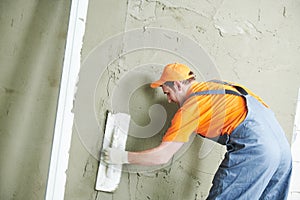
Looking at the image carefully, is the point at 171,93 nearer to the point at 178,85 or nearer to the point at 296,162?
the point at 178,85

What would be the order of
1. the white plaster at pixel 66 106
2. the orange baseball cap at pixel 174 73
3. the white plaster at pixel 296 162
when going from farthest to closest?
1. the white plaster at pixel 296 162
2. the orange baseball cap at pixel 174 73
3. the white plaster at pixel 66 106

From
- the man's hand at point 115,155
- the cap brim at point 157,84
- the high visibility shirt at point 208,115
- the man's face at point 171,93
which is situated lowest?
the man's hand at point 115,155

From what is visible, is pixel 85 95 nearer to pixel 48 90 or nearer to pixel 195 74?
pixel 48 90

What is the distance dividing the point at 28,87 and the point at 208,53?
2.81 ft

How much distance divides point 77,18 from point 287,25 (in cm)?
113

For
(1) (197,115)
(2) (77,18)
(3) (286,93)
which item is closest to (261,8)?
(3) (286,93)

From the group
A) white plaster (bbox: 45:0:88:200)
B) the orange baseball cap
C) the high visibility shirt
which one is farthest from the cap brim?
white plaster (bbox: 45:0:88:200)

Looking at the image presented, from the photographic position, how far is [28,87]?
1.64m

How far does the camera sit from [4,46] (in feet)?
5.29

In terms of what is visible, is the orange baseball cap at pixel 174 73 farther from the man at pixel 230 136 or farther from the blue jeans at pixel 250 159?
the blue jeans at pixel 250 159

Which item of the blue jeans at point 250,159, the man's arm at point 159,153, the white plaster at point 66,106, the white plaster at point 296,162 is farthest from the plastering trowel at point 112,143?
the white plaster at point 296,162

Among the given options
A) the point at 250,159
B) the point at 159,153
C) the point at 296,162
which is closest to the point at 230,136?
the point at 250,159

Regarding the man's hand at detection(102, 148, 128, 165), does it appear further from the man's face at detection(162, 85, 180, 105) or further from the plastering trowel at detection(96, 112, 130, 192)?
the man's face at detection(162, 85, 180, 105)

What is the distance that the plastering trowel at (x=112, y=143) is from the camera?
1.73m
